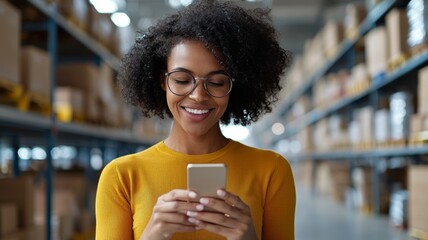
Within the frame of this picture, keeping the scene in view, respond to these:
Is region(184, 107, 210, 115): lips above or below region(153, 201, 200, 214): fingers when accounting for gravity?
above

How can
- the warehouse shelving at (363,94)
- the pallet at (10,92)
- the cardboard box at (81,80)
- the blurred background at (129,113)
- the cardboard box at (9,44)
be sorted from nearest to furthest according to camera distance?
the cardboard box at (9,44), the pallet at (10,92), the blurred background at (129,113), the warehouse shelving at (363,94), the cardboard box at (81,80)

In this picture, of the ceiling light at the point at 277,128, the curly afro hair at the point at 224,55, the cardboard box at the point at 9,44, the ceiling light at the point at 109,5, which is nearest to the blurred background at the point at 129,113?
the cardboard box at the point at 9,44

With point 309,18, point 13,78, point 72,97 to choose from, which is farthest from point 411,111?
point 309,18

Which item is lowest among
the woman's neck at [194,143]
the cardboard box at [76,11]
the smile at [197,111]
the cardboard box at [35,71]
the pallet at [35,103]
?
the woman's neck at [194,143]

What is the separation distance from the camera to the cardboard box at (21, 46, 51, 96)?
10.6ft

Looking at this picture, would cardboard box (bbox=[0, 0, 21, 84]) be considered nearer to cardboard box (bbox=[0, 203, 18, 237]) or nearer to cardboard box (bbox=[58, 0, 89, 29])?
cardboard box (bbox=[0, 203, 18, 237])

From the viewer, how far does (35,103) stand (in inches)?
138

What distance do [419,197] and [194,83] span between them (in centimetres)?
280

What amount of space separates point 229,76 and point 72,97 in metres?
3.16

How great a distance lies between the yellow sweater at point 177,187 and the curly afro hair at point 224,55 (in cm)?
18

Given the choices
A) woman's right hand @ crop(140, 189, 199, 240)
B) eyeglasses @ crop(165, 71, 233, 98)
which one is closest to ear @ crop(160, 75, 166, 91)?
eyeglasses @ crop(165, 71, 233, 98)

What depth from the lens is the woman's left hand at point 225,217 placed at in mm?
1069

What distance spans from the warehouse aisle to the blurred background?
2 centimetres

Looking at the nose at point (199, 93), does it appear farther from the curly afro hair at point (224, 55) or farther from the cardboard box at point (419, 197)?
the cardboard box at point (419, 197)
